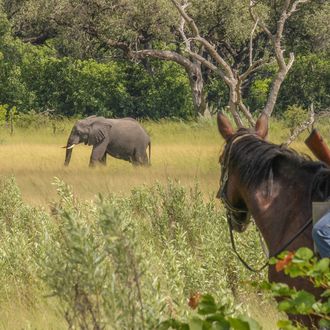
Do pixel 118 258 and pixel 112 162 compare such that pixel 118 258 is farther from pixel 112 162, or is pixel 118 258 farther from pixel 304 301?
pixel 112 162

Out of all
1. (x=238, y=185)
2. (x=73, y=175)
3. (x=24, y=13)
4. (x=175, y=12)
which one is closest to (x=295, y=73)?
(x=175, y=12)

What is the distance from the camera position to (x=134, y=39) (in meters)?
42.8

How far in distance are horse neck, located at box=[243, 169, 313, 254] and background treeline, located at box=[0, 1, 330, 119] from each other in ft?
120

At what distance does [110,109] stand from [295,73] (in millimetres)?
6990

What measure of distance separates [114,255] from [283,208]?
5.88 ft

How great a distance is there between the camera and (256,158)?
5.72 m

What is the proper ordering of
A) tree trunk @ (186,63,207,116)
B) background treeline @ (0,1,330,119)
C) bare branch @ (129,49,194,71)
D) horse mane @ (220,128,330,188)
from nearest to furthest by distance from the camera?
1. horse mane @ (220,128,330,188)
2. bare branch @ (129,49,194,71)
3. tree trunk @ (186,63,207,116)
4. background treeline @ (0,1,330,119)

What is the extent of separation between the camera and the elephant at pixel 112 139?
92.3 ft

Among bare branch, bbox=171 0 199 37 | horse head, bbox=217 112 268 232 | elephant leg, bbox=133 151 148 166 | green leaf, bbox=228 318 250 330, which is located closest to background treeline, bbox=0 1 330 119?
elephant leg, bbox=133 151 148 166

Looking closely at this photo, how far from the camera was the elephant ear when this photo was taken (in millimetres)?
28484

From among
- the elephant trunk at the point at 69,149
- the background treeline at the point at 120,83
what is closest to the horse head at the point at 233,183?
the elephant trunk at the point at 69,149

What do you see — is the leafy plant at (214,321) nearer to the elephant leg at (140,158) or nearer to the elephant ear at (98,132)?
the elephant leg at (140,158)

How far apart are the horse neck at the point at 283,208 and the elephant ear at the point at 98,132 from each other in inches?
895

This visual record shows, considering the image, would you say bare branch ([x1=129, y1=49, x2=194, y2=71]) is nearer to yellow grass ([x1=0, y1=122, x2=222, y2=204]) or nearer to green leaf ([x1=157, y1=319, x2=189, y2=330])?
yellow grass ([x1=0, y1=122, x2=222, y2=204])
